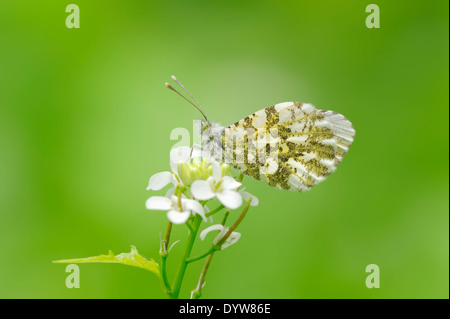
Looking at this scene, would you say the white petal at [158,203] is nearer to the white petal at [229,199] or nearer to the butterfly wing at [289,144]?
the white petal at [229,199]

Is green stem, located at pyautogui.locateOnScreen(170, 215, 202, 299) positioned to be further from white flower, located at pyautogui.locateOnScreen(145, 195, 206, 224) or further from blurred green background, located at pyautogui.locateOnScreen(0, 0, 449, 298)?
blurred green background, located at pyautogui.locateOnScreen(0, 0, 449, 298)

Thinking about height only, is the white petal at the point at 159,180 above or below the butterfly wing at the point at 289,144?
below

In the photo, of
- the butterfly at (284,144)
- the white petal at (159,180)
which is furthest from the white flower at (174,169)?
the butterfly at (284,144)

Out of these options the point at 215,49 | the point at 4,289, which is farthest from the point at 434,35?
the point at 4,289

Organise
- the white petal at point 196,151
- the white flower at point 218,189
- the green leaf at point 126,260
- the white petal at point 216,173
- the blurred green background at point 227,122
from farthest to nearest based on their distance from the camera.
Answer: the blurred green background at point 227,122 < the white petal at point 196,151 < the white petal at point 216,173 < the white flower at point 218,189 < the green leaf at point 126,260

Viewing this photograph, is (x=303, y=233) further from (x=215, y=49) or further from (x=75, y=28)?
(x=75, y=28)

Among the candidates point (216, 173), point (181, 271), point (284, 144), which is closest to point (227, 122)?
point (284, 144)
